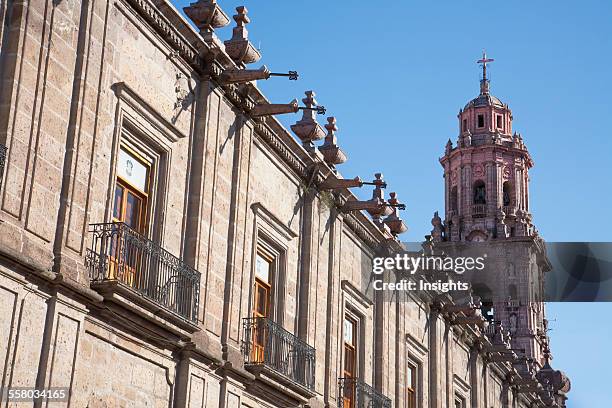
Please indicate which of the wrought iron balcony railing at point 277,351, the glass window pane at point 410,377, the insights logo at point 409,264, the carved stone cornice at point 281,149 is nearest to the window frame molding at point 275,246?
the wrought iron balcony railing at point 277,351

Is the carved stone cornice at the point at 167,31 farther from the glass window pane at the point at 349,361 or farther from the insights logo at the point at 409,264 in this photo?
the insights logo at the point at 409,264

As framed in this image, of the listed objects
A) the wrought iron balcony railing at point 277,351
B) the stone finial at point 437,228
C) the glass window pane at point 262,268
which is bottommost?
the wrought iron balcony railing at point 277,351

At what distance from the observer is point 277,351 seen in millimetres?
18641

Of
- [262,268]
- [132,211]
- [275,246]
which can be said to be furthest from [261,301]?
[132,211]

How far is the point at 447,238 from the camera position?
6956cm

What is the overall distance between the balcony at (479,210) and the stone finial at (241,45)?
52367 millimetres

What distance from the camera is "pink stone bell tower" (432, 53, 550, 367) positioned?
68250mm

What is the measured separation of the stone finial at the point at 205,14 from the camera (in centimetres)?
1777

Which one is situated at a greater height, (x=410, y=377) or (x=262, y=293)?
(x=410, y=377)

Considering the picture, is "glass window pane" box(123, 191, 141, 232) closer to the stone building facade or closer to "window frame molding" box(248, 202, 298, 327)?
the stone building facade

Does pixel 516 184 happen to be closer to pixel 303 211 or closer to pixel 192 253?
pixel 303 211

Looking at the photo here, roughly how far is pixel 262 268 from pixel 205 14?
455 cm

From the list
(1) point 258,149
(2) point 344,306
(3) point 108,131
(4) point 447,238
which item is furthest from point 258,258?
(4) point 447,238

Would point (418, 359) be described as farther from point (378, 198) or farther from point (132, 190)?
point (132, 190)
